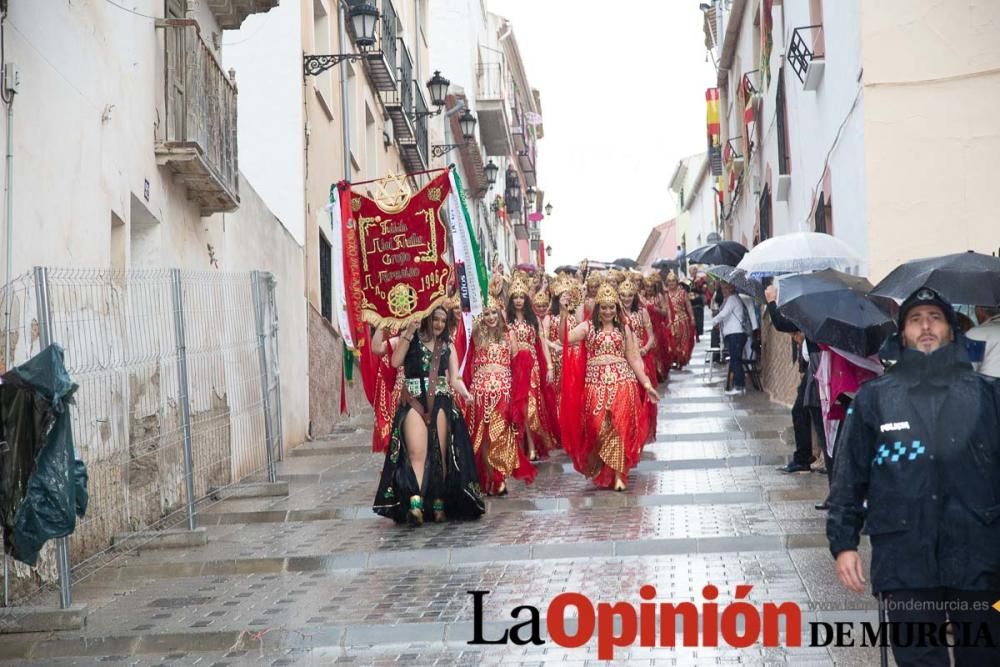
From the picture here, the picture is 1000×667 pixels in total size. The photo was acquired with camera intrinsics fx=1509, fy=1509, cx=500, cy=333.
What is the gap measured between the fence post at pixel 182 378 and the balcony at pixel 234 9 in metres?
5.26

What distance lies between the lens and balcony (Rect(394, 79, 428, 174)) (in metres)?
30.9

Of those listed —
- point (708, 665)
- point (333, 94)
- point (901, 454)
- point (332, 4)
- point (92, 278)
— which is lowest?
point (708, 665)

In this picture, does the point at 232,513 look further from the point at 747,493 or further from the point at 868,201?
the point at 868,201

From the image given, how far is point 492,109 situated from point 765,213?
70.8 ft

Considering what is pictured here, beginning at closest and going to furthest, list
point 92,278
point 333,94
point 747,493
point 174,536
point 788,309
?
point 788,309 < point 92,278 < point 174,536 < point 747,493 < point 333,94

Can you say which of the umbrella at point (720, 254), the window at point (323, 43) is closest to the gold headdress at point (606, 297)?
the umbrella at point (720, 254)

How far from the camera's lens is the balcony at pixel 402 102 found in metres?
28.6

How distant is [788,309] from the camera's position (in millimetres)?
9531

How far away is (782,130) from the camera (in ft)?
68.8

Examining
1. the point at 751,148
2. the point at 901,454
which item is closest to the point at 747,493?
the point at 901,454

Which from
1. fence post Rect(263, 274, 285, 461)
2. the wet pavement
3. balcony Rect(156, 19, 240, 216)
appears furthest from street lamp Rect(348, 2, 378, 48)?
the wet pavement

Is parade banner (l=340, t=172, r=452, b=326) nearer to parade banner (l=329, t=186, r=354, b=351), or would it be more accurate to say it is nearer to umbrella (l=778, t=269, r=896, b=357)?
parade banner (l=329, t=186, r=354, b=351)

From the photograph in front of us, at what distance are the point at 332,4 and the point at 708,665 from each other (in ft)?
58.1

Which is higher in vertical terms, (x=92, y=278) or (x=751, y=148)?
(x=751, y=148)
